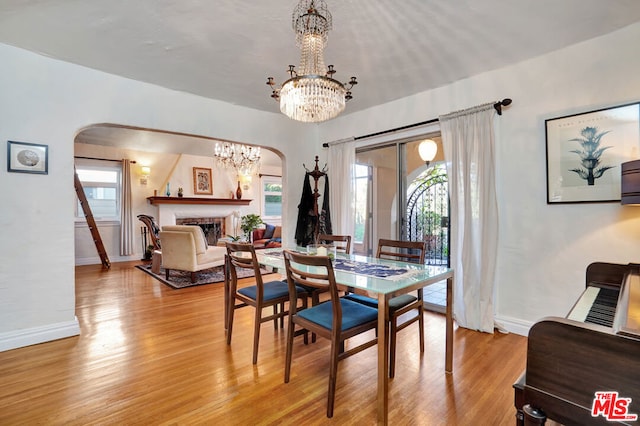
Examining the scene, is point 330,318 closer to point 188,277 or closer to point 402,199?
point 402,199

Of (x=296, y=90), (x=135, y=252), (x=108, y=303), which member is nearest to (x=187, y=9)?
(x=296, y=90)

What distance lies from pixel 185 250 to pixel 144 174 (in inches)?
127

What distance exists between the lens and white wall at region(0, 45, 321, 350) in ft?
8.03

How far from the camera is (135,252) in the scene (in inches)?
262

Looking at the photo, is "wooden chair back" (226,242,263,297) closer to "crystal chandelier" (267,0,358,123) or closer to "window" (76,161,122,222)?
"crystal chandelier" (267,0,358,123)

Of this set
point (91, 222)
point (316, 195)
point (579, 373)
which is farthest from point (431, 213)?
point (91, 222)

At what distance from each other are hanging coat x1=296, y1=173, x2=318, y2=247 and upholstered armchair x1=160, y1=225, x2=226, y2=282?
159cm

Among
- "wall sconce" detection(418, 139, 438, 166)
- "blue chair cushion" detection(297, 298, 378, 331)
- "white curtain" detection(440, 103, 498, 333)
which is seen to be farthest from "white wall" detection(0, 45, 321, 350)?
"white curtain" detection(440, 103, 498, 333)

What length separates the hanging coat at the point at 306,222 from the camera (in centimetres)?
432

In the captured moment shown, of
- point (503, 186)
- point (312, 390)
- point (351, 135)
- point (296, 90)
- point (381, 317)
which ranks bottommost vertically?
point (312, 390)

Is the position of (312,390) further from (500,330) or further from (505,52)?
(505,52)

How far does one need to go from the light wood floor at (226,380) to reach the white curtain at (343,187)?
5.61 feet

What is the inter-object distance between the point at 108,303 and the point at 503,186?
4.54 metres

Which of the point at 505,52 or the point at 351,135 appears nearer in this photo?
the point at 505,52
